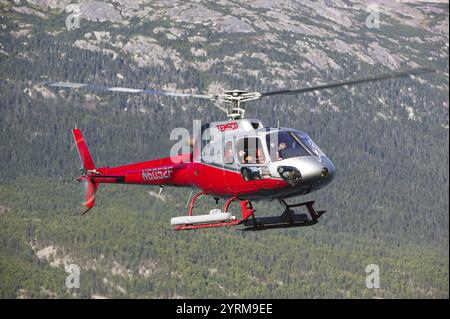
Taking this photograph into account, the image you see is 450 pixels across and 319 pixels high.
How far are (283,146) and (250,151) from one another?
5.54 ft

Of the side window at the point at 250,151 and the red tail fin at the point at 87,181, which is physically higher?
the side window at the point at 250,151

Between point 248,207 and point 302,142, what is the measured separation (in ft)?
15.6

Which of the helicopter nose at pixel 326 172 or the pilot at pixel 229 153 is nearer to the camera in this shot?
the helicopter nose at pixel 326 172

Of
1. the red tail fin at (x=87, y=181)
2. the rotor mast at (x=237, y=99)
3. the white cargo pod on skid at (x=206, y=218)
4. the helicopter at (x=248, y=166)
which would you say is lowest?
the red tail fin at (x=87, y=181)

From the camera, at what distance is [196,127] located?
6338cm

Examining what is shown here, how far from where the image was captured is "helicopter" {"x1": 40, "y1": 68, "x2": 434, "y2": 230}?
58781mm

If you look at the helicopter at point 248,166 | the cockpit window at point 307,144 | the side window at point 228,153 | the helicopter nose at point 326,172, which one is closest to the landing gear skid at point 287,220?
the helicopter at point 248,166

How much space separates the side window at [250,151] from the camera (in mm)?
59719

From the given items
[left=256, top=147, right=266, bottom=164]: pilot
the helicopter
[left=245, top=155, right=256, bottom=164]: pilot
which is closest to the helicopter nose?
the helicopter

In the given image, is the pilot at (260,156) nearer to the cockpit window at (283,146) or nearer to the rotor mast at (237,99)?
the cockpit window at (283,146)

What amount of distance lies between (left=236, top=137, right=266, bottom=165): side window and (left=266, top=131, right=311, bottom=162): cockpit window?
0.51m

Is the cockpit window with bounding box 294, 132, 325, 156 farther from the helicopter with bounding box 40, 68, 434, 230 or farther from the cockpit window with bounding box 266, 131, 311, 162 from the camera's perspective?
the cockpit window with bounding box 266, 131, 311, 162
